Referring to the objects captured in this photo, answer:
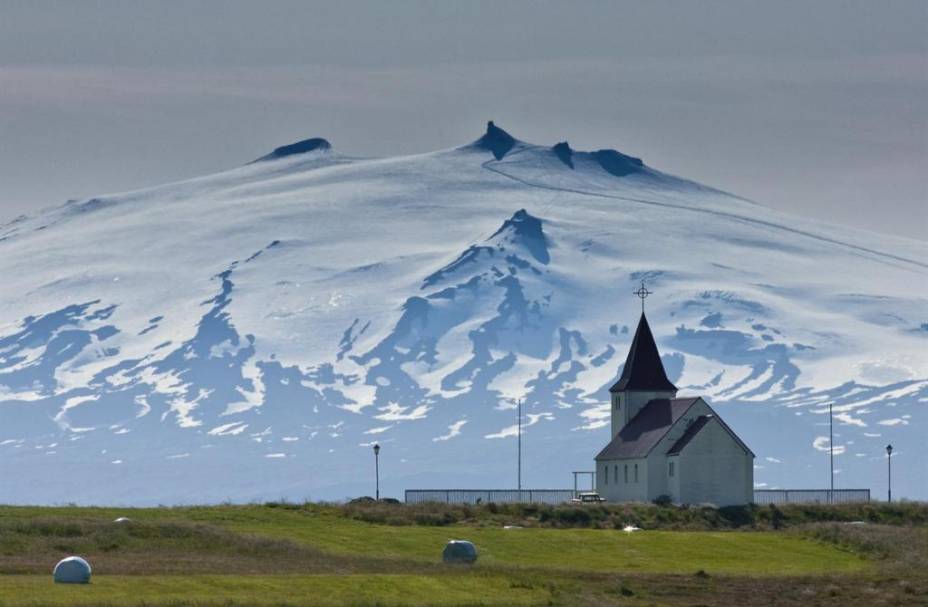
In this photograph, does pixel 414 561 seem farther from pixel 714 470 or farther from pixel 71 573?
pixel 714 470

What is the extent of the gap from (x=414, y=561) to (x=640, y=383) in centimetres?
4904

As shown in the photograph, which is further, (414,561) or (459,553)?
(414,561)

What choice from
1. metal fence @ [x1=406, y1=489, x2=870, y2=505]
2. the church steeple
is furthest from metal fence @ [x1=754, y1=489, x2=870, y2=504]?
the church steeple

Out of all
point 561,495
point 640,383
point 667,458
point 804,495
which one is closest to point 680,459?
point 667,458

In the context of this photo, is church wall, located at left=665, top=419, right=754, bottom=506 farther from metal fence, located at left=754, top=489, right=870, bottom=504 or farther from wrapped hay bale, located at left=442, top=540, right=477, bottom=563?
wrapped hay bale, located at left=442, top=540, right=477, bottom=563

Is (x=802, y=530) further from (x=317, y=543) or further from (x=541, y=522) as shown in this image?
(x=317, y=543)

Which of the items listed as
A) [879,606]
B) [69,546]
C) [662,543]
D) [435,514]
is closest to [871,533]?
[662,543]

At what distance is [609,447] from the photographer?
117625 millimetres

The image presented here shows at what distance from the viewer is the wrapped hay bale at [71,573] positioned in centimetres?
5647

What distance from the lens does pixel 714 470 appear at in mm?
110938

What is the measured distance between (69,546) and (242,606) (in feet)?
57.2

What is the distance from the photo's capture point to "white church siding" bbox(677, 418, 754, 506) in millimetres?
110125

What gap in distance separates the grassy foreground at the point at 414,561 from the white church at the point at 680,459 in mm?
18099

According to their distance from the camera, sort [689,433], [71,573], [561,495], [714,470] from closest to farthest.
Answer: [71,573], [714,470], [689,433], [561,495]
